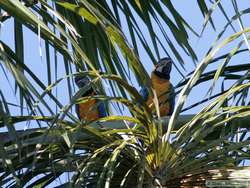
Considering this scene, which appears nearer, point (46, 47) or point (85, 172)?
point (85, 172)

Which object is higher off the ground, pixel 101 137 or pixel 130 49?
pixel 130 49

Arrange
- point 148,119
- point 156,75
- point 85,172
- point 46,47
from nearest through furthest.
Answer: point 85,172
point 148,119
point 46,47
point 156,75

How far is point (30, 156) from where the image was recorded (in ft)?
5.26

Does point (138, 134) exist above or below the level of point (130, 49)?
below

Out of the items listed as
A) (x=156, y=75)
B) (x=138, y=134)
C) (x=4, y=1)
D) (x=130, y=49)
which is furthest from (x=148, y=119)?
(x=156, y=75)

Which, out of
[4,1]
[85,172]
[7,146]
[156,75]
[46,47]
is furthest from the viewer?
[156,75]

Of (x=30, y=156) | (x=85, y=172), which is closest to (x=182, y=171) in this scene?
(x=85, y=172)

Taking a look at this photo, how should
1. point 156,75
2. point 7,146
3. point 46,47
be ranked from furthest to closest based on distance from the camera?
1. point 156,75
2. point 46,47
3. point 7,146

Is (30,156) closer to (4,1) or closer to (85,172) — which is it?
(85,172)

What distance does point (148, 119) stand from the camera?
152cm

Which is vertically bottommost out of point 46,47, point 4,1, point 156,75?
point 156,75

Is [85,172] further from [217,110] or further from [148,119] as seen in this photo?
[217,110]

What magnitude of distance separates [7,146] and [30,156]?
0.06 m

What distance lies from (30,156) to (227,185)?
0.42 meters
